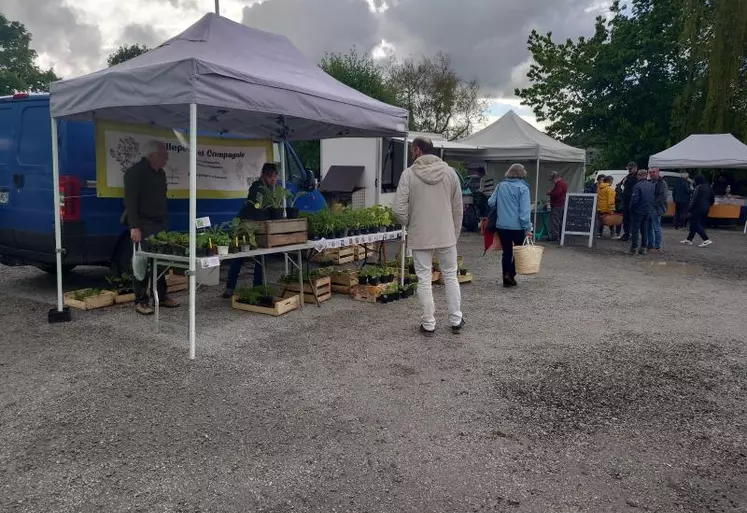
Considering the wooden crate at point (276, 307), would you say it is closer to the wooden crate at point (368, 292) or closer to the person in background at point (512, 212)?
the wooden crate at point (368, 292)

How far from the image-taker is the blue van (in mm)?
6633

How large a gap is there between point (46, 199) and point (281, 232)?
3024mm

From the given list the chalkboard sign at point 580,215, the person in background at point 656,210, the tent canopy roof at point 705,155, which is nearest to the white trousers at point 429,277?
the person in background at point 656,210

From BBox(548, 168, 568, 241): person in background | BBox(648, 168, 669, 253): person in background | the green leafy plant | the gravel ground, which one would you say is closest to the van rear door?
the gravel ground

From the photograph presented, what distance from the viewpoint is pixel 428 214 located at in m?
5.68

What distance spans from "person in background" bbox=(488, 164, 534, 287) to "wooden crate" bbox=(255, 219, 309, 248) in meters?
3.11

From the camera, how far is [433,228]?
5.70 meters

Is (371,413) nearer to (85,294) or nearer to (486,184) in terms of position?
(85,294)

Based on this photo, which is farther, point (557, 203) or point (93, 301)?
point (557, 203)

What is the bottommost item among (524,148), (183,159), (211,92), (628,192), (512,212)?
(512,212)

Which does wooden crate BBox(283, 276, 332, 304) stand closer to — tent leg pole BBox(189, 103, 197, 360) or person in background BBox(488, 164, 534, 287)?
tent leg pole BBox(189, 103, 197, 360)

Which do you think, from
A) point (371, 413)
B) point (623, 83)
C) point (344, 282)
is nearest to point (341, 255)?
point (344, 282)

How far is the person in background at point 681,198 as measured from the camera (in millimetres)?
18766

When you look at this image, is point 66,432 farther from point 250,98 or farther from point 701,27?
point 701,27
